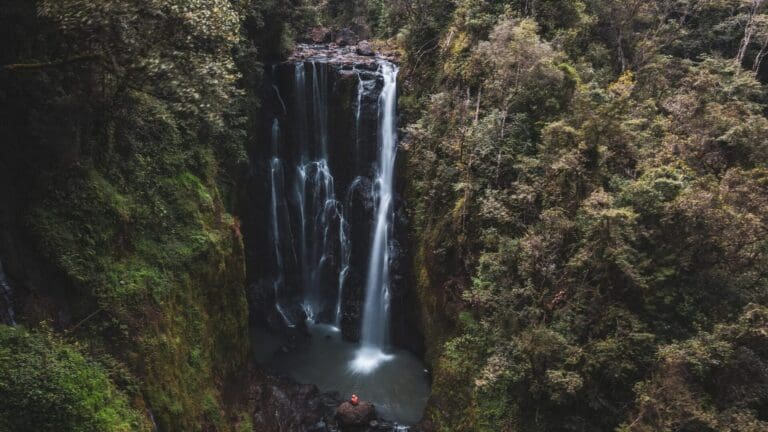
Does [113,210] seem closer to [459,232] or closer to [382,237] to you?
[459,232]

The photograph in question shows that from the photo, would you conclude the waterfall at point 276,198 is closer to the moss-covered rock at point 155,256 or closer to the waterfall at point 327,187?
the waterfall at point 327,187

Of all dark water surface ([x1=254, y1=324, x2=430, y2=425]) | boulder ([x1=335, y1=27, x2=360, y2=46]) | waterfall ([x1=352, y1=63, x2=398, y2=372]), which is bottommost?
dark water surface ([x1=254, y1=324, x2=430, y2=425])

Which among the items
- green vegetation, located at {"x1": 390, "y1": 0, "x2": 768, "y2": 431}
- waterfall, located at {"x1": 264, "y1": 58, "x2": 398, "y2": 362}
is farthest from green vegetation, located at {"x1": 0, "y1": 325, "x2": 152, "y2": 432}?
waterfall, located at {"x1": 264, "y1": 58, "x2": 398, "y2": 362}

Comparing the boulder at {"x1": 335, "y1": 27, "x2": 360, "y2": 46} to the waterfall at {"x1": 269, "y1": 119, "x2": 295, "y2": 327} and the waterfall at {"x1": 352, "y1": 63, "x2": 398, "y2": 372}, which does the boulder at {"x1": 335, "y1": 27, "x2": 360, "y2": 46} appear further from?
the waterfall at {"x1": 269, "y1": 119, "x2": 295, "y2": 327}

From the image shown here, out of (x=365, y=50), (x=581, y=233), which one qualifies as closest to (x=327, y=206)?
(x=365, y=50)

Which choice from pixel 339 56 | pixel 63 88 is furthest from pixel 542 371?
pixel 339 56

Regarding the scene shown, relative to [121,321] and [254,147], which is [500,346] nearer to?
[121,321]
